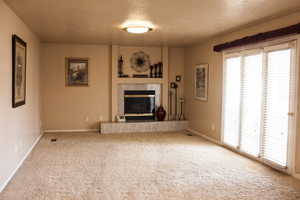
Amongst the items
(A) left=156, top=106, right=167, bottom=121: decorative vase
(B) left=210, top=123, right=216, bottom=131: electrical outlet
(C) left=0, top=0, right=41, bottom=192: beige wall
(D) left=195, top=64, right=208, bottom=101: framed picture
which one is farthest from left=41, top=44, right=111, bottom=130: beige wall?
(B) left=210, top=123, right=216, bottom=131: electrical outlet

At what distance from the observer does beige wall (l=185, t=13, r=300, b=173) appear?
538cm

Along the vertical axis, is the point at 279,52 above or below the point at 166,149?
above

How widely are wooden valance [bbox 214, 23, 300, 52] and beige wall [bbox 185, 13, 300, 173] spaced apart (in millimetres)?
138

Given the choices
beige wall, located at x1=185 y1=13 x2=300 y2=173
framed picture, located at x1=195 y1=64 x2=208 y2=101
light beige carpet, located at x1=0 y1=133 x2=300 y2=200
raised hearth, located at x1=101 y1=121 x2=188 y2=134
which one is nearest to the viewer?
light beige carpet, located at x1=0 y1=133 x2=300 y2=200

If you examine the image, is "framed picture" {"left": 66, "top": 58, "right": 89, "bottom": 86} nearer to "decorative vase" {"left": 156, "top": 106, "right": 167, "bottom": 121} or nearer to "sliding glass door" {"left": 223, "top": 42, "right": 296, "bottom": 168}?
"decorative vase" {"left": 156, "top": 106, "right": 167, "bottom": 121}

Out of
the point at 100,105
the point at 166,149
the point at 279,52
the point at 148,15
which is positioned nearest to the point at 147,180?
the point at 166,149

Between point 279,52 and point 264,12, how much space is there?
636 mm

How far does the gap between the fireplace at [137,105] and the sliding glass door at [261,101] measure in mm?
2527

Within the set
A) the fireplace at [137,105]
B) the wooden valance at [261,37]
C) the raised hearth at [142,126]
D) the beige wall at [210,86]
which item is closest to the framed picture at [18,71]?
the raised hearth at [142,126]

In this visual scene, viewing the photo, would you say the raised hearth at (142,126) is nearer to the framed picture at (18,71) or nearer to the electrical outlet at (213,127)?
the electrical outlet at (213,127)

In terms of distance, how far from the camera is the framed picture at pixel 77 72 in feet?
23.1

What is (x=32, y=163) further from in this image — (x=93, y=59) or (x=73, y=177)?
(x=93, y=59)

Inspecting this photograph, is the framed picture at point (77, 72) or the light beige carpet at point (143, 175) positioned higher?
the framed picture at point (77, 72)

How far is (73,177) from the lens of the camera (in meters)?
3.72
